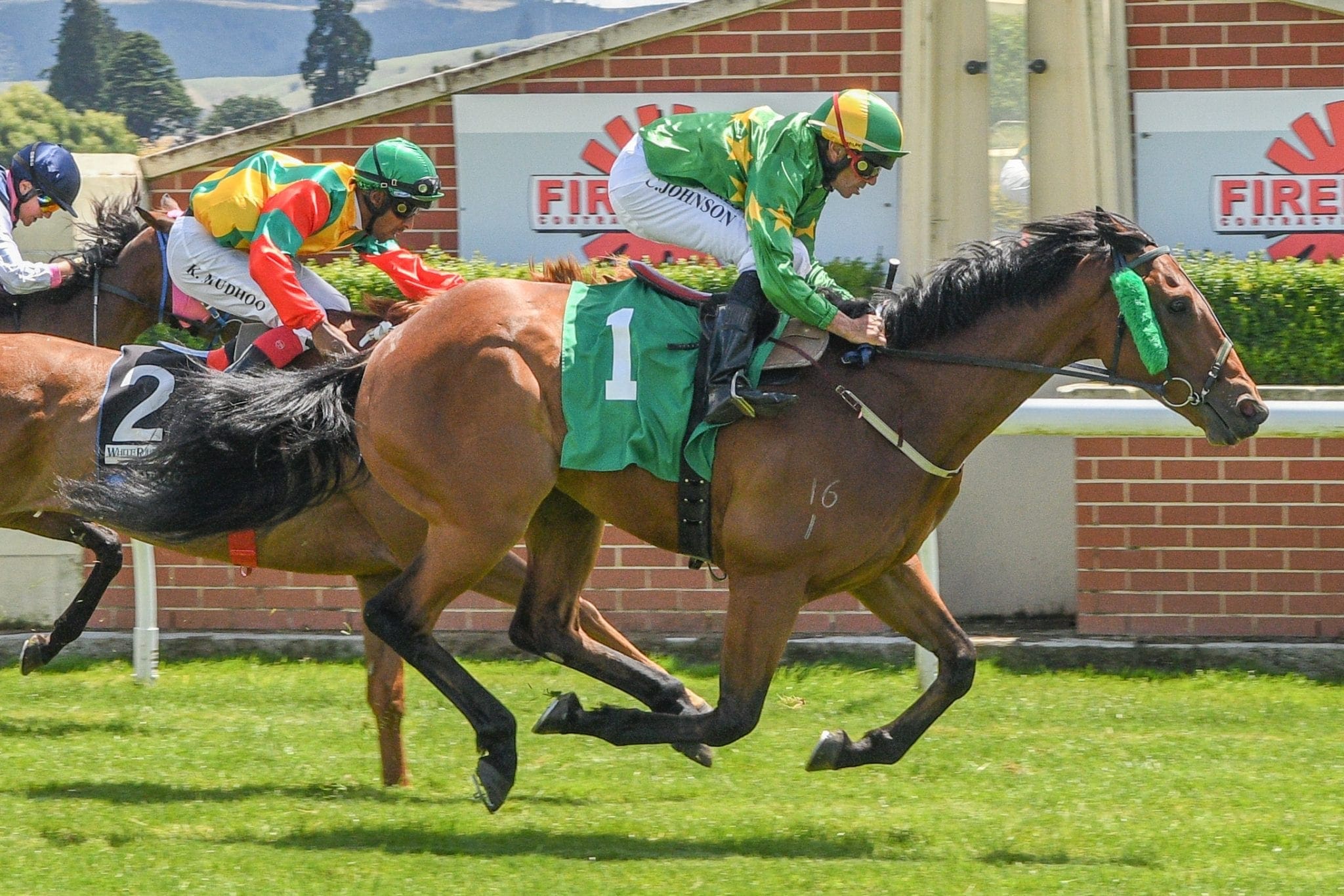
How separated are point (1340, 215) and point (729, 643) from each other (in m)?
5.21

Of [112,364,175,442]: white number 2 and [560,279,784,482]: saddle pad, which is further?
[112,364,175,442]: white number 2

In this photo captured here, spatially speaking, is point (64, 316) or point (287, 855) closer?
point (287, 855)

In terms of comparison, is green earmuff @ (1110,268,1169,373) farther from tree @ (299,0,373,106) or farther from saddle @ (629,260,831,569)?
tree @ (299,0,373,106)

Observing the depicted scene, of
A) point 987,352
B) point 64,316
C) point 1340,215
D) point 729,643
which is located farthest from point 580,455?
point 1340,215

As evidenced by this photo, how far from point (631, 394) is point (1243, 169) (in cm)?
488

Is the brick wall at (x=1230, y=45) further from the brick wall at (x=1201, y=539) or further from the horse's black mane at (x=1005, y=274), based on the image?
the horse's black mane at (x=1005, y=274)

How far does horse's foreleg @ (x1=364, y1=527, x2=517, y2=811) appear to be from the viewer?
5023 millimetres

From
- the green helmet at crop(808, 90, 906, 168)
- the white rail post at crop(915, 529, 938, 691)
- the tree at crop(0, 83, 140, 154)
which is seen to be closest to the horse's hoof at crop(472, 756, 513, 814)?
the white rail post at crop(915, 529, 938, 691)

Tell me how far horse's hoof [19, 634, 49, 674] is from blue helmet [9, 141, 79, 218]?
1984 mm

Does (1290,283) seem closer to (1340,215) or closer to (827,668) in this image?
(1340,215)

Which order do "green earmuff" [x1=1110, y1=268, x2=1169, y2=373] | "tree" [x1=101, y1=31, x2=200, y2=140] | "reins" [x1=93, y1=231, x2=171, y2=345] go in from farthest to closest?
"tree" [x1=101, y1=31, x2=200, y2=140], "reins" [x1=93, y1=231, x2=171, y2=345], "green earmuff" [x1=1110, y1=268, x2=1169, y2=373]

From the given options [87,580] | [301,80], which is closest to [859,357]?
[87,580]

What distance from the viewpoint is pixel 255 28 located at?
2269cm

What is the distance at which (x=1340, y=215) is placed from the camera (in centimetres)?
860
